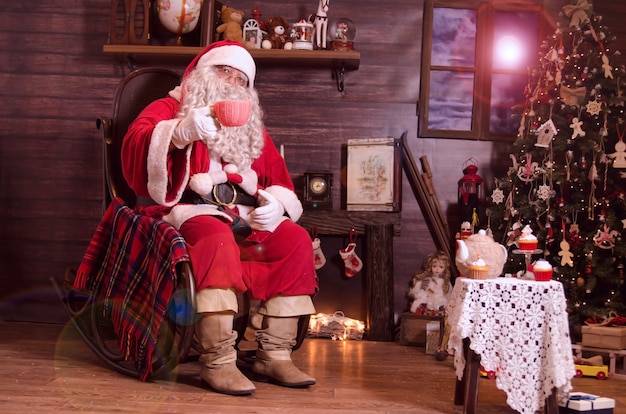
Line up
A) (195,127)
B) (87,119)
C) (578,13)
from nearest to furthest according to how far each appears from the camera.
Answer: (195,127)
(578,13)
(87,119)

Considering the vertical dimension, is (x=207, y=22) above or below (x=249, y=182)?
above

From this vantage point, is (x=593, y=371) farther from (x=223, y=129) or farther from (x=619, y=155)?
(x=223, y=129)

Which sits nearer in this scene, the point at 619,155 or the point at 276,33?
the point at 619,155

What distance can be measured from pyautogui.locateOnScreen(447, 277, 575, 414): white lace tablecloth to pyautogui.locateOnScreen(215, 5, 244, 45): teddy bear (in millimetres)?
2182

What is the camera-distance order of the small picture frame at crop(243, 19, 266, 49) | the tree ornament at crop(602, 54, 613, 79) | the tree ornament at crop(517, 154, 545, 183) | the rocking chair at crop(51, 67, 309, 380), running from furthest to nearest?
the small picture frame at crop(243, 19, 266, 49), the tree ornament at crop(517, 154, 545, 183), the tree ornament at crop(602, 54, 613, 79), the rocking chair at crop(51, 67, 309, 380)

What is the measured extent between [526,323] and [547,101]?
185cm

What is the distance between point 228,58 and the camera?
3090mm

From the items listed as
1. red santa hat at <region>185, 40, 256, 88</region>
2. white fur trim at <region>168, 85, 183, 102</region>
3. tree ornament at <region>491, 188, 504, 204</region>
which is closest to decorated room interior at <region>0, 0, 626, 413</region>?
tree ornament at <region>491, 188, 504, 204</region>

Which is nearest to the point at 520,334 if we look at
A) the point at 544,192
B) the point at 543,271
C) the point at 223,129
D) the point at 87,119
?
the point at 543,271

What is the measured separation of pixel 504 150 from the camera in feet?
13.7

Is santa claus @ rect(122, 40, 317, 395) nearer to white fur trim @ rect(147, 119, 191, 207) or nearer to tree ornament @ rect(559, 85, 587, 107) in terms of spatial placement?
white fur trim @ rect(147, 119, 191, 207)

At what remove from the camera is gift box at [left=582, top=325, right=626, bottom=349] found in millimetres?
3248

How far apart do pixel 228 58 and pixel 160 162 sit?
63cm

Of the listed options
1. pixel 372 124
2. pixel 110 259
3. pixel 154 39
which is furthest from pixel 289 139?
pixel 110 259
